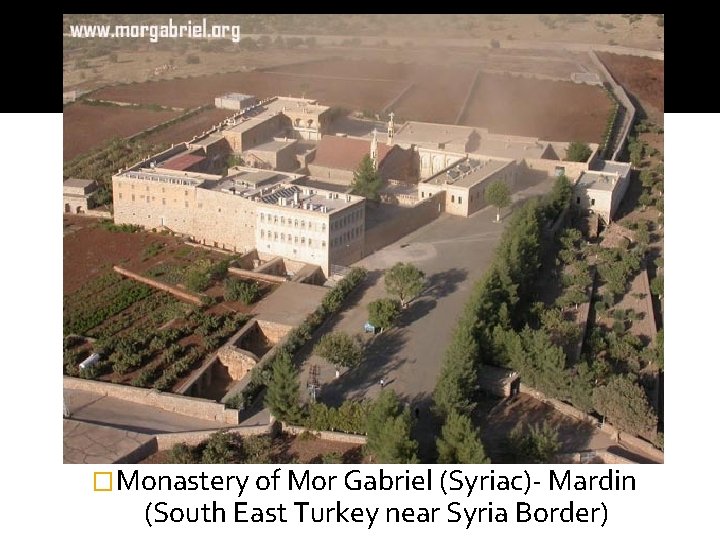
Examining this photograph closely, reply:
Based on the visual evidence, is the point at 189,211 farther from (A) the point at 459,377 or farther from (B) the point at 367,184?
(A) the point at 459,377

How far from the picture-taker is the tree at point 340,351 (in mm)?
22828

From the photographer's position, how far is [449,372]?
21.5 metres

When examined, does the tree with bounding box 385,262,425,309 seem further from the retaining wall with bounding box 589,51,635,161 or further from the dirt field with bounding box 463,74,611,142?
the dirt field with bounding box 463,74,611,142

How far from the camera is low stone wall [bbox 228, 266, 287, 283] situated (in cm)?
2794

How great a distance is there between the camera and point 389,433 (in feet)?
61.8

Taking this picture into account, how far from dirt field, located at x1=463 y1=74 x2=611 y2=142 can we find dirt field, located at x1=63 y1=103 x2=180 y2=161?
1364 centimetres

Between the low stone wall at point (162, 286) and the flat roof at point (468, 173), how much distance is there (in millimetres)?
9645

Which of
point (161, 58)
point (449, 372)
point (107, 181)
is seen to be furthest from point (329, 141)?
point (161, 58)

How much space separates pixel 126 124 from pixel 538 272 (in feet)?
73.5

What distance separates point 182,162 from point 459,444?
709 inches

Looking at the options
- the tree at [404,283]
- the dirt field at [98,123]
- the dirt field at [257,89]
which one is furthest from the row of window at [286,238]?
the dirt field at [257,89]

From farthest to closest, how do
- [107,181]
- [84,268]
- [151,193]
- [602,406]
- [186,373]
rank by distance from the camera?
[107,181], [151,193], [84,268], [186,373], [602,406]

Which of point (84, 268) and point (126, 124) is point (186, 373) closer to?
point (84, 268)

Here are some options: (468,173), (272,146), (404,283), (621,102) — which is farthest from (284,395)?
(621,102)
